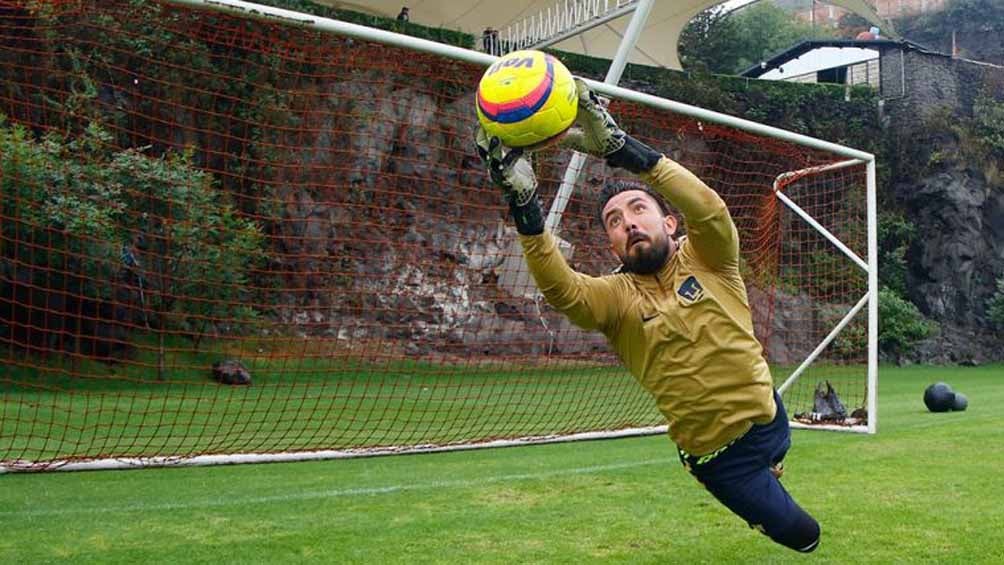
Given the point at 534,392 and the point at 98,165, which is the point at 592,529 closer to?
the point at 534,392

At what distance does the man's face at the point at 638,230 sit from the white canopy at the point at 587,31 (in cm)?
2269

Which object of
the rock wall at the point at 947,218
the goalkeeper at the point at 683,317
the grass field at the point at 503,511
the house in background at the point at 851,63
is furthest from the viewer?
the house in background at the point at 851,63

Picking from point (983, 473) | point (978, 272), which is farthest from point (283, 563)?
point (978, 272)

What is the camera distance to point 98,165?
522 inches

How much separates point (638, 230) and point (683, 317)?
39cm

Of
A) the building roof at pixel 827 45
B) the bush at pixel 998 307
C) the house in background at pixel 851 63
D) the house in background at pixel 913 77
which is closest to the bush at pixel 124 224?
the bush at pixel 998 307

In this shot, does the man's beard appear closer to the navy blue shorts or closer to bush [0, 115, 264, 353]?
the navy blue shorts

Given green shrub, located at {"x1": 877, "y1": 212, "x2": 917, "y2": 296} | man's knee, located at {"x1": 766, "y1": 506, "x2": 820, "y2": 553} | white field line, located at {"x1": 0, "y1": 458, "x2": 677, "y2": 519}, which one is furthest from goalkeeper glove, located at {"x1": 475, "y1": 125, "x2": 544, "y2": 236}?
green shrub, located at {"x1": 877, "y1": 212, "x2": 917, "y2": 296}

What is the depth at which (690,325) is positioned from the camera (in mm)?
3701

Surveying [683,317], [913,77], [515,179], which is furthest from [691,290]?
[913,77]

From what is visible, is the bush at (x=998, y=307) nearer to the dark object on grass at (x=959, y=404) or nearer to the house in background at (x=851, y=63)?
the house in background at (x=851, y=63)

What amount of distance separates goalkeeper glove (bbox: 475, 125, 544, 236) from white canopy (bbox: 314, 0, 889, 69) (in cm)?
2289

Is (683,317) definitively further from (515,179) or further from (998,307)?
(998,307)

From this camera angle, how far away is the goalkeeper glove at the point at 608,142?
3.46 metres
